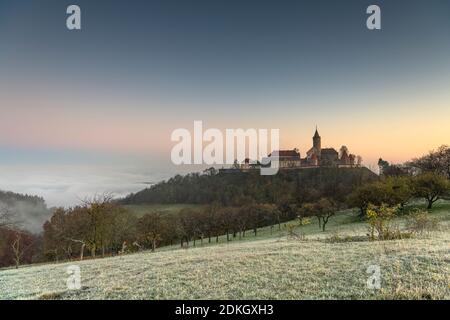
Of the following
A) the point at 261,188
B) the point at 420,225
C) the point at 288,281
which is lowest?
the point at 420,225

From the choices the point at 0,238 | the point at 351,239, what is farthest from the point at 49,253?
the point at 351,239

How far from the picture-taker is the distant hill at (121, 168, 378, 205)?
99.2 feet

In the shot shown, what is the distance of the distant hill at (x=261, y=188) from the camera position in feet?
99.2

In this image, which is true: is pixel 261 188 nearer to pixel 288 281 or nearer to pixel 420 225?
pixel 420 225

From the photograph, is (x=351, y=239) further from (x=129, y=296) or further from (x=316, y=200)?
(x=316, y=200)

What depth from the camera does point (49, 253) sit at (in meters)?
51.2

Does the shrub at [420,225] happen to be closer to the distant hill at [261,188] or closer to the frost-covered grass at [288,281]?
the frost-covered grass at [288,281]

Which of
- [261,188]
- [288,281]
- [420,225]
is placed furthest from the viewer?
[261,188]

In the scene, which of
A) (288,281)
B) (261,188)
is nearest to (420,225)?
(288,281)

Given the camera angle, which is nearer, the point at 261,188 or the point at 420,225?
the point at 420,225

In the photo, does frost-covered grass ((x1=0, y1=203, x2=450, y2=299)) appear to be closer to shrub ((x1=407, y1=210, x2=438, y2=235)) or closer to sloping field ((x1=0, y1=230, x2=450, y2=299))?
sloping field ((x1=0, y1=230, x2=450, y2=299))

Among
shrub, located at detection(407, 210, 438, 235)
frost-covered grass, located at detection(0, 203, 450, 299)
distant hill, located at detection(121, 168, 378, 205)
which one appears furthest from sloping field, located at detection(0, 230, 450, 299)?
distant hill, located at detection(121, 168, 378, 205)

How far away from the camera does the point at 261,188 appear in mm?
41312

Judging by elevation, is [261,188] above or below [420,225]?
above
